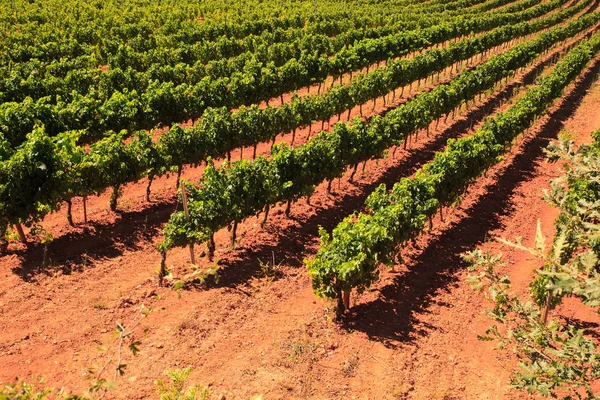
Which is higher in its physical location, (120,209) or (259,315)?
(120,209)

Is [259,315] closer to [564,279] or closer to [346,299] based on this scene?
[346,299]

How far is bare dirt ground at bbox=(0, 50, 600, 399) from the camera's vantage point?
1238 cm

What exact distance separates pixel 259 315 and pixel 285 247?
3917 mm

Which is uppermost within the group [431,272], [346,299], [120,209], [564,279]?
[564,279]

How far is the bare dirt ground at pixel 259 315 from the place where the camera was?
12.4 m

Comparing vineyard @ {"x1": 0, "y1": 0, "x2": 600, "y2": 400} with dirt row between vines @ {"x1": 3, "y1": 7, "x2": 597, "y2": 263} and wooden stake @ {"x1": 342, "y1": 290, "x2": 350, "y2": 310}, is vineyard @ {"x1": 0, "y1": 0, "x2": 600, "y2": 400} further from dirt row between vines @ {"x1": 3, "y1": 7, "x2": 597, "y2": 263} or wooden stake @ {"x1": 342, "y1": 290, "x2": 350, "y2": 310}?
wooden stake @ {"x1": 342, "y1": 290, "x2": 350, "y2": 310}

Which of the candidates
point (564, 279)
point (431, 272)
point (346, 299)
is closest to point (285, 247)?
point (346, 299)

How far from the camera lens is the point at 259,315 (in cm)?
1458

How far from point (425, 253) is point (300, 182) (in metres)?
5.56

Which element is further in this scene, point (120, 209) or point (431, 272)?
point (120, 209)

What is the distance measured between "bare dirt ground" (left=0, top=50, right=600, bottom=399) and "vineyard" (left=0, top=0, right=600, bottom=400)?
61 mm

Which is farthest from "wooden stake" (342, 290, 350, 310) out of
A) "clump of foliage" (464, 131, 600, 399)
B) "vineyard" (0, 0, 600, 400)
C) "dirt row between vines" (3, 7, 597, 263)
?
"dirt row between vines" (3, 7, 597, 263)

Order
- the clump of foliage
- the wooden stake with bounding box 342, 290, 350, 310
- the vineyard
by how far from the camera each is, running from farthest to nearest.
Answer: the wooden stake with bounding box 342, 290, 350, 310, the vineyard, the clump of foliage

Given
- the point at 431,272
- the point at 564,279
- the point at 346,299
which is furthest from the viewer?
the point at 431,272
